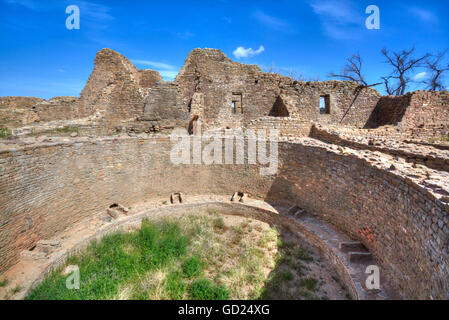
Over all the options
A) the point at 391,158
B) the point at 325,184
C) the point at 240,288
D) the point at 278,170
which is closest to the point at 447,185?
the point at 391,158

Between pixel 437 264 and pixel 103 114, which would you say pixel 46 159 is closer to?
pixel 103 114

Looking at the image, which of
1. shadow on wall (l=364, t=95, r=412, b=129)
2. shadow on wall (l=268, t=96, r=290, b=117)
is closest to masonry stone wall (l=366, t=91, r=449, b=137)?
shadow on wall (l=364, t=95, r=412, b=129)

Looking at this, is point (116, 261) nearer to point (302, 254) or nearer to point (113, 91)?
point (302, 254)

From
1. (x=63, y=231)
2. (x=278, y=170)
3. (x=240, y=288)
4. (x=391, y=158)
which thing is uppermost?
(x=391, y=158)

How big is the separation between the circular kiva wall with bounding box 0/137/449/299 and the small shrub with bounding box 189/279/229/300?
10.0ft

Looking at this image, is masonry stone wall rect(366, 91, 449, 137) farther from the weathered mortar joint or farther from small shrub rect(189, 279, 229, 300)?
the weathered mortar joint

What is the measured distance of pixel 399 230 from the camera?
3643mm

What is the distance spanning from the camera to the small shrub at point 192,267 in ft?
15.5

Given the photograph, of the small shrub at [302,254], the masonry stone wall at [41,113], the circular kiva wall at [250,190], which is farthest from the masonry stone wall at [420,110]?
the masonry stone wall at [41,113]

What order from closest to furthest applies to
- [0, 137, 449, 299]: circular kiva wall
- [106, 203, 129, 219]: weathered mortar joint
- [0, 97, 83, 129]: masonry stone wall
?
1. [0, 137, 449, 299]: circular kiva wall
2. [106, 203, 129, 219]: weathered mortar joint
3. [0, 97, 83, 129]: masonry stone wall

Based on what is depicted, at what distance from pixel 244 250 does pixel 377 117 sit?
37.6 feet

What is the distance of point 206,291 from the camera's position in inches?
166

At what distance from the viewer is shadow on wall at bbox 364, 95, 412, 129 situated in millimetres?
10344

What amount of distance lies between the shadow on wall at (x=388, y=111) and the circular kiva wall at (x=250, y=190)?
7119 millimetres
